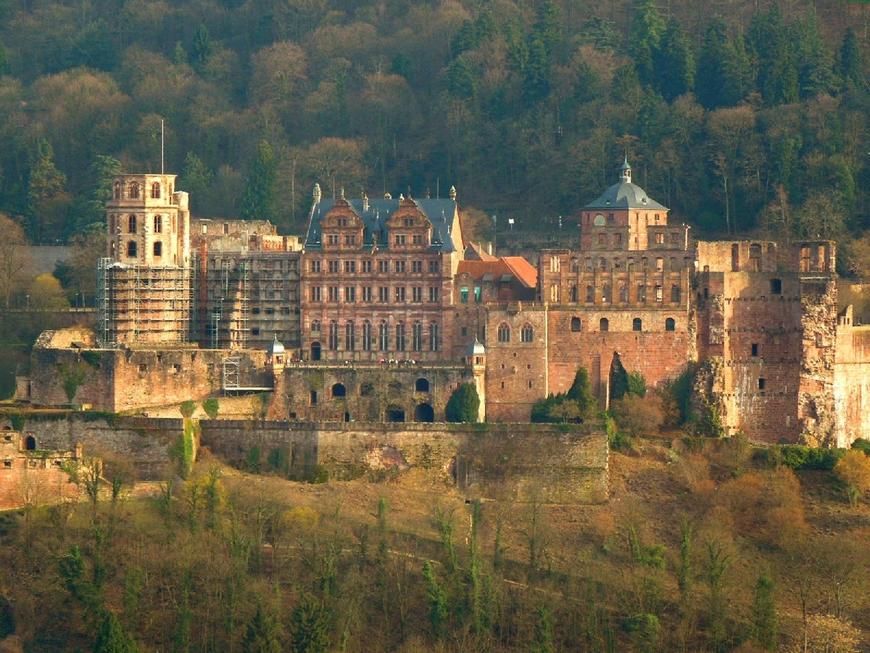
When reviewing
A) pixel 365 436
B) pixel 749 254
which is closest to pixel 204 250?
pixel 365 436

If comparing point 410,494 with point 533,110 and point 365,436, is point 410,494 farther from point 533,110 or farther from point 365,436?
point 533,110

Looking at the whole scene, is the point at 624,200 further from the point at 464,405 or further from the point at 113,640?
the point at 113,640

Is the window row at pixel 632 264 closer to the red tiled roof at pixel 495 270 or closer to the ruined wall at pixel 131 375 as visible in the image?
the red tiled roof at pixel 495 270

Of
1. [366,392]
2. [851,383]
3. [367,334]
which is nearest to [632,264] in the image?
[851,383]

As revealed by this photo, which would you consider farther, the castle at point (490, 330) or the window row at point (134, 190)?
the window row at point (134, 190)

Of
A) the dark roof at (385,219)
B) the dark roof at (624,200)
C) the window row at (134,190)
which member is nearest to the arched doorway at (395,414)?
the dark roof at (385,219)

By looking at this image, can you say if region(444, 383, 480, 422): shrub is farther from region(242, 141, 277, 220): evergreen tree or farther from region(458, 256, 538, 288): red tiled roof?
region(242, 141, 277, 220): evergreen tree
